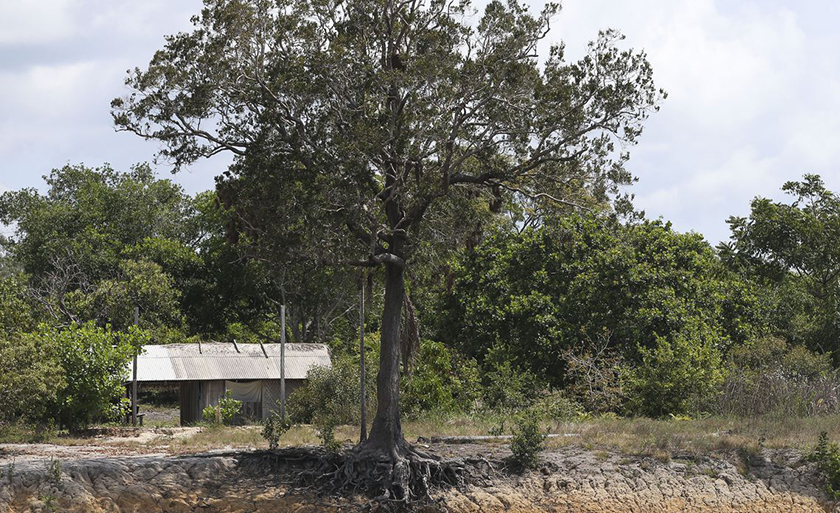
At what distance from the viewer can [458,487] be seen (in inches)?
650

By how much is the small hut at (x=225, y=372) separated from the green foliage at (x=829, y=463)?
51.7ft

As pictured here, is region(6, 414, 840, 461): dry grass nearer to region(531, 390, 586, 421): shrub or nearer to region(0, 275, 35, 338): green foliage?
region(531, 390, 586, 421): shrub

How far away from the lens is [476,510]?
635 inches

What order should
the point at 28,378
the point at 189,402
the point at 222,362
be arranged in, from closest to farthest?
the point at 28,378 < the point at 222,362 < the point at 189,402

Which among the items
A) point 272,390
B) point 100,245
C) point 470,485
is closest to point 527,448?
point 470,485

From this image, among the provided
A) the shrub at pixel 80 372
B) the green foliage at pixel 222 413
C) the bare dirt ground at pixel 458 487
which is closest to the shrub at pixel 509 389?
the bare dirt ground at pixel 458 487

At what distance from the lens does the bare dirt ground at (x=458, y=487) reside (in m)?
15.0

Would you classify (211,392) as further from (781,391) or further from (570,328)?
(781,391)

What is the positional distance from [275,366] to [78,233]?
2080 centimetres

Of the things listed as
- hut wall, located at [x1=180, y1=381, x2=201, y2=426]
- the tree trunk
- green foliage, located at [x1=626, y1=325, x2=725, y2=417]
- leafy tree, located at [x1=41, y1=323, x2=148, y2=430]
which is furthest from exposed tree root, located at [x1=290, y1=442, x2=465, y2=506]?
hut wall, located at [x1=180, y1=381, x2=201, y2=426]

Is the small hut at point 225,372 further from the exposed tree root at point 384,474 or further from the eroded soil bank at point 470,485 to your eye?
the exposed tree root at point 384,474

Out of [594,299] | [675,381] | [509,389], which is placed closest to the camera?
[675,381]

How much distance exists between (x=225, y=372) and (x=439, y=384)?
756cm

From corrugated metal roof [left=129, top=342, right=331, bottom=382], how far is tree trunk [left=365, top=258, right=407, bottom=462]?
11.6 metres
